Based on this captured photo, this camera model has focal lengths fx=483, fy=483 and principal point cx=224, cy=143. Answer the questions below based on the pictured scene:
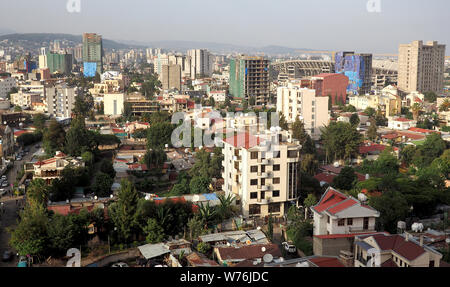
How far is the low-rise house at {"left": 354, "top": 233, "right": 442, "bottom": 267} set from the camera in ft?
9.88

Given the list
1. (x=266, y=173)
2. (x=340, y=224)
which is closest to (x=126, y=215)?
(x=266, y=173)

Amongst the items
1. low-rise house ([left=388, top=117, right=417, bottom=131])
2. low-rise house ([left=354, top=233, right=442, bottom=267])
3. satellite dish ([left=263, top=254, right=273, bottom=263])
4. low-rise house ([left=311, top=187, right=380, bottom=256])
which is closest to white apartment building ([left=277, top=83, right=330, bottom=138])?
low-rise house ([left=388, top=117, right=417, bottom=131])

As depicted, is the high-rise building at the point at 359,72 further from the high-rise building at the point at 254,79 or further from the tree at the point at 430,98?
the high-rise building at the point at 254,79

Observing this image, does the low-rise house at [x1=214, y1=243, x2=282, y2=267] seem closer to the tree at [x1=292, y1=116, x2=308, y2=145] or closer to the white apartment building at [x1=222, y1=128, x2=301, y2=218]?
the white apartment building at [x1=222, y1=128, x2=301, y2=218]

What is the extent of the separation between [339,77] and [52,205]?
12409 millimetres

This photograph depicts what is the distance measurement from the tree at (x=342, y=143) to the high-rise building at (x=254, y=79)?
822 cm

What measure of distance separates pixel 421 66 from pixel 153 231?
1731cm

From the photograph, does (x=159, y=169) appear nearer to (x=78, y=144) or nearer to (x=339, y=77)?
(x=78, y=144)

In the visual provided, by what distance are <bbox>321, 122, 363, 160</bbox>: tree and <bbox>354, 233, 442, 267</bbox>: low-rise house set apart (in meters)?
5.36

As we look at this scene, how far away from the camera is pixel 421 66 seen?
62.4 ft

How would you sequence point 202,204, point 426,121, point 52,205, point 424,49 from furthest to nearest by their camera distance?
point 424,49
point 426,121
point 52,205
point 202,204
